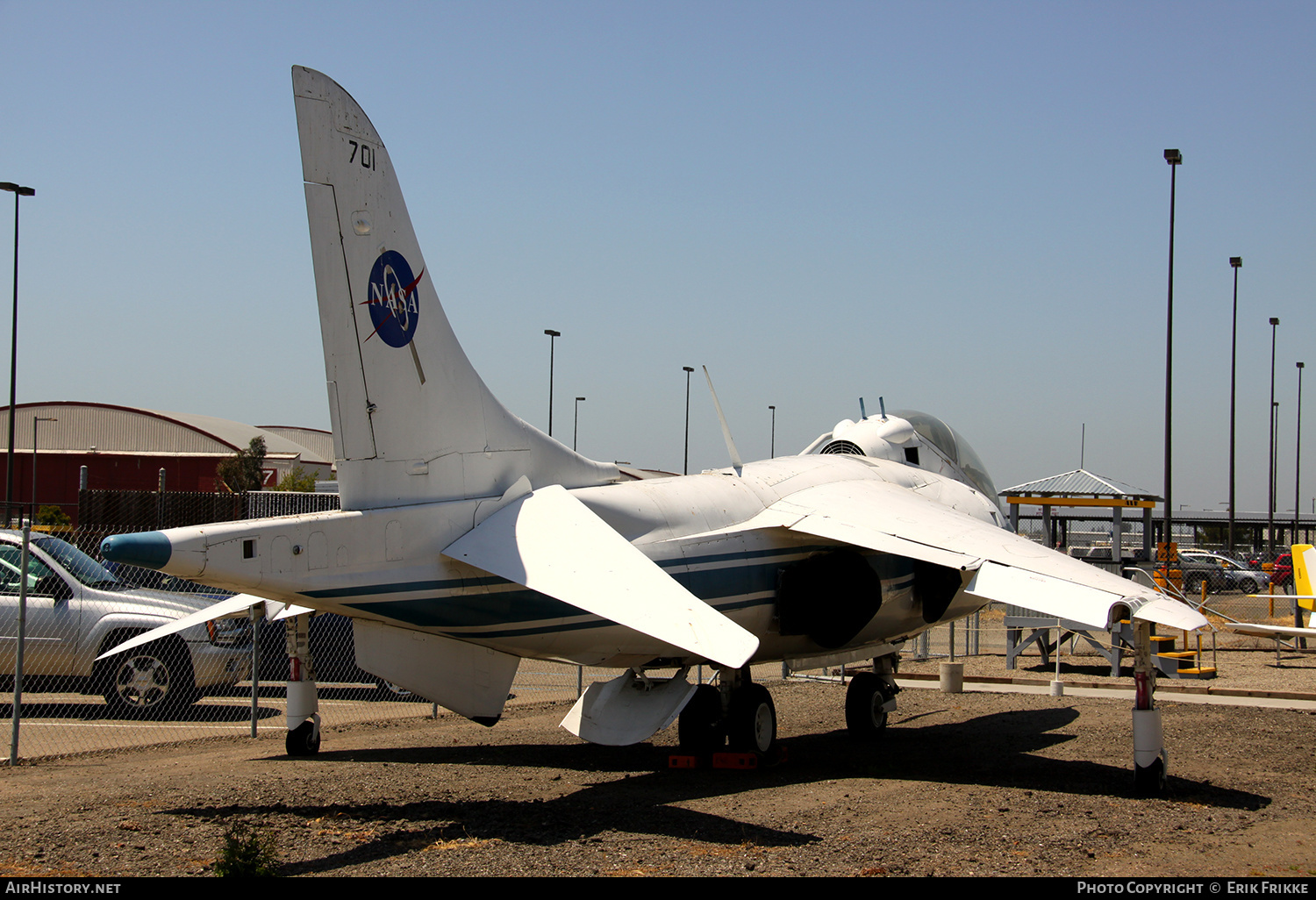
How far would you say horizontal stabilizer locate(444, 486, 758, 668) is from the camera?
6953 millimetres

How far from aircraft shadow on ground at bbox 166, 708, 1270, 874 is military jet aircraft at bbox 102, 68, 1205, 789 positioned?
2.13 feet

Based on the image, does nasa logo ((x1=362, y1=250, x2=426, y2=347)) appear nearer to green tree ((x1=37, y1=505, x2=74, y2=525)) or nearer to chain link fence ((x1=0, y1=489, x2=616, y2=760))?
chain link fence ((x1=0, y1=489, x2=616, y2=760))

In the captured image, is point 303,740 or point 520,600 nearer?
point 520,600

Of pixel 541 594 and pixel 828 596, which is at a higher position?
pixel 541 594

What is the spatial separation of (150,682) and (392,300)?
23.3 ft

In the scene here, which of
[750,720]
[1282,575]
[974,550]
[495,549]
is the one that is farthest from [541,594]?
[1282,575]

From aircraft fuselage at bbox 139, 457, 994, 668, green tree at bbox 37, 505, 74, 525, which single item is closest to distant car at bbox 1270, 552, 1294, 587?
aircraft fuselage at bbox 139, 457, 994, 668

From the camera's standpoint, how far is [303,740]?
10.9 meters

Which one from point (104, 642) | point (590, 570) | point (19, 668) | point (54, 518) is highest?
point (590, 570)

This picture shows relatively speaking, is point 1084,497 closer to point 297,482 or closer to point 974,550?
point 974,550

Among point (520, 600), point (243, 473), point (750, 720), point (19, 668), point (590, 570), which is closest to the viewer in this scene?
point (590, 570)

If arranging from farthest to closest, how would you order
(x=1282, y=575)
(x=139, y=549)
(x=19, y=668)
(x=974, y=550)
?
(x=1282, y=575)
(x=19, y=668)
(x=974, y=550)
(x=139, y=549)

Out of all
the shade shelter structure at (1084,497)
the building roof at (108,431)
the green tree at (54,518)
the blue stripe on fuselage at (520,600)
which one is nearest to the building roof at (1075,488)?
the shade shelter structure at (1084,497)
